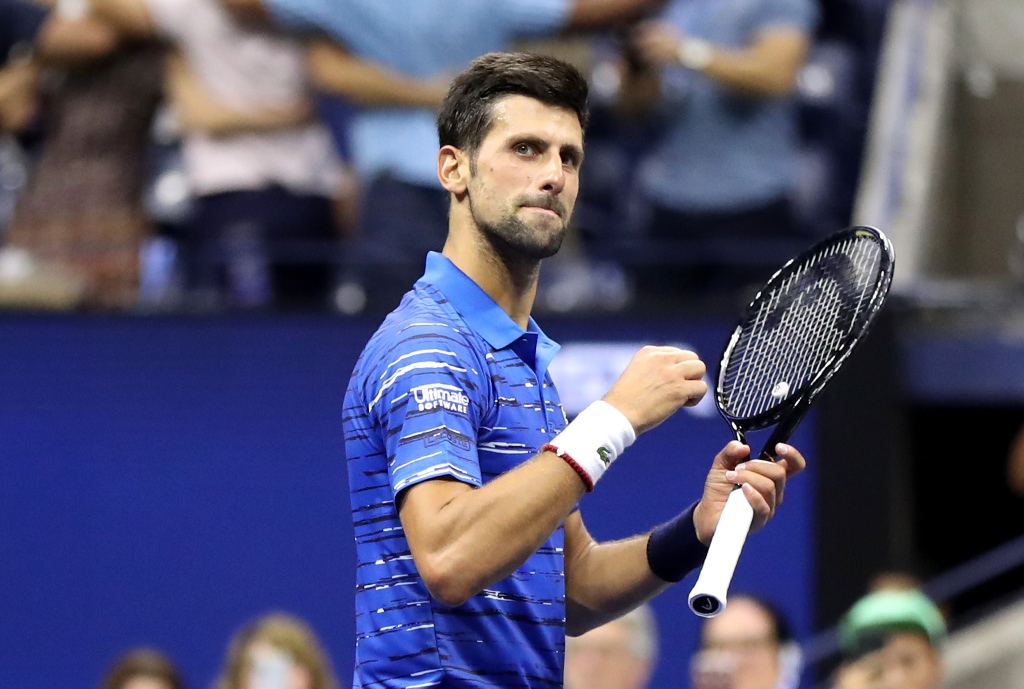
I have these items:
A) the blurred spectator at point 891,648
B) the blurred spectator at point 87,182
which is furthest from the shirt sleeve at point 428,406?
A: the blurred spectator at point 87,182

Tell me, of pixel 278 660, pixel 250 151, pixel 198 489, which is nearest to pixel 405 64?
pixel 250 151

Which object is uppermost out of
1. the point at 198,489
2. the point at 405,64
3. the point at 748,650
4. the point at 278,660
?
the point at 405,64

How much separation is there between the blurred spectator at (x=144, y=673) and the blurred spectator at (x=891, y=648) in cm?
247

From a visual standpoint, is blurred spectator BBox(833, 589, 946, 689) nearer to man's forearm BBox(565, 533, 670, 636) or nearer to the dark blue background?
the dark blue background

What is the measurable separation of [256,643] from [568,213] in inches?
141

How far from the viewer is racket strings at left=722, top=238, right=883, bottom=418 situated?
3164mm

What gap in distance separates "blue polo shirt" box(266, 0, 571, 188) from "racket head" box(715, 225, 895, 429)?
2.85 meters

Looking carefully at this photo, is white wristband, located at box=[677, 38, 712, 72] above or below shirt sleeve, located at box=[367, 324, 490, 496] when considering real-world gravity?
above

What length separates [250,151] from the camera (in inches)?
251

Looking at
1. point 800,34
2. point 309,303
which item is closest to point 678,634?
point 309,303

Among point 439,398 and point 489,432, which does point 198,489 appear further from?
point 439,398

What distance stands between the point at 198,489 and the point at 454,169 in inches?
148

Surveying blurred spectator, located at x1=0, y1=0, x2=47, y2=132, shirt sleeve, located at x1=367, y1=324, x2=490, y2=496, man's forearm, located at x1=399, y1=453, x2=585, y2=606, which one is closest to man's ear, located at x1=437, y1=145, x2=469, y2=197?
shirt sleeve, located at x1=367, y1=324, x2=490, y2=496

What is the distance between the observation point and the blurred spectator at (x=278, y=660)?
5984 millimetres
